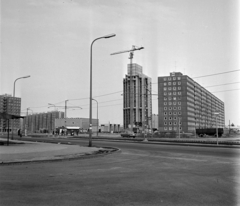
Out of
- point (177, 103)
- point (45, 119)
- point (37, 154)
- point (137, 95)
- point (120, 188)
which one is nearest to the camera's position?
point (120, 188)

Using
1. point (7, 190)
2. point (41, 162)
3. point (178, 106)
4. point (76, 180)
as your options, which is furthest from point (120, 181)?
point (178, 106)

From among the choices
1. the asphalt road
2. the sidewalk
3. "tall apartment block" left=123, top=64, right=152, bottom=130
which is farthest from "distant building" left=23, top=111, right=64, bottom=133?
the asphalt road

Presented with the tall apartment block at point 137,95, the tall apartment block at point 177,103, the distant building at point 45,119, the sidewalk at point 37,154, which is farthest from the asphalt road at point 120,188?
the distant building at point 45,119

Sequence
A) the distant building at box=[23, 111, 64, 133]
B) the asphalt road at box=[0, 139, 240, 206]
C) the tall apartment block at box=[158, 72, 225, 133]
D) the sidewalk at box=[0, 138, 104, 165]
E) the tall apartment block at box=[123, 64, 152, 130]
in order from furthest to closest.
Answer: the distant building at box=[23, 111, 64, 133] < the tall apartment block at box=[158, 72, 225, 133] < the tall apartment block at box=[123, 64, 152, 130] < the sidewalk at box=[0, 138, 104, 165] < the asphalt road at box=[0, 139, 240, 206]

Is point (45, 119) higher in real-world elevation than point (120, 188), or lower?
higher

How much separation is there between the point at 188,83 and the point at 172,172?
12676cm

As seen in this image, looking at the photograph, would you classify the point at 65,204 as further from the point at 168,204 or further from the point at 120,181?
the point at 120,181

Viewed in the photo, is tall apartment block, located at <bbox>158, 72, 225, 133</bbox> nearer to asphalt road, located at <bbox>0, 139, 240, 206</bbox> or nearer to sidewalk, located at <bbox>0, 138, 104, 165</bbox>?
sidewalk, located at <bbox>0, 138, 104, 165</bbox>

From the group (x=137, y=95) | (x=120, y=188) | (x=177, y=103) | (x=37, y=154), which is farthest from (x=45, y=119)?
(x=120, y=188)

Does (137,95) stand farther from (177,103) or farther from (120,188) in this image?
(120,188)

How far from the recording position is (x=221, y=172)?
9.88 m

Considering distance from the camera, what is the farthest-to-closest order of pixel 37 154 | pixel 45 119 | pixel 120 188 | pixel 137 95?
pixel 45 119 < pixel 137 95 < pixel 37 154 < pixel 120 188

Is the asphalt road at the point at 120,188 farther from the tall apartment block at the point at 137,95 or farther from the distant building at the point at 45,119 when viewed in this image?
the distant building at the point at 45,119

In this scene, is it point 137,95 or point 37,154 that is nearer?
point 37,154
